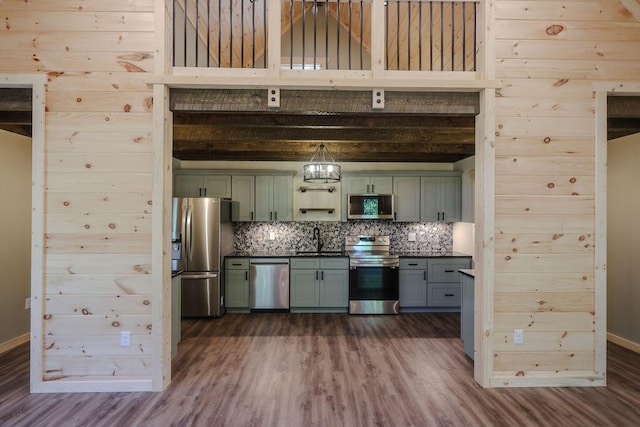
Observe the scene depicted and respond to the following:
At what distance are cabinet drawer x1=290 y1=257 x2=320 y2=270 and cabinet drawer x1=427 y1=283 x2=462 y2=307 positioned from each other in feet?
5.83

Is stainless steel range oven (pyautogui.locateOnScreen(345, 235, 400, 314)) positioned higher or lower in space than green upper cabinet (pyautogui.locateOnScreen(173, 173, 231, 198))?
lower

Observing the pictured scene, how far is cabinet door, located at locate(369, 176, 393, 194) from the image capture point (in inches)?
206

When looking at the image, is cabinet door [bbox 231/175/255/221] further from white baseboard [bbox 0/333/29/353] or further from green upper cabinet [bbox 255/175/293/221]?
white baseboard [bbox 0/333/29/353]

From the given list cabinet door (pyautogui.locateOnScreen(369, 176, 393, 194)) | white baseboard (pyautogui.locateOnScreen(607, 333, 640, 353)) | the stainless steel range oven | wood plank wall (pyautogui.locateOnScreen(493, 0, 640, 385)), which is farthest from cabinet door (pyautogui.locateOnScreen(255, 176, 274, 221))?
white baseboard (pyautogui.locateOnScreen(607, 333, 640, 353))

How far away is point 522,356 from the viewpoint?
2623 millimetres

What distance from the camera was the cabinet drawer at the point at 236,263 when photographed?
4.80 metres

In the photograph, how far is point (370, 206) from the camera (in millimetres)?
5195

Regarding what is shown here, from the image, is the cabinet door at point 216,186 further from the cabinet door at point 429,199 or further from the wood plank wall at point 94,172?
the cabinet door at point 429,199

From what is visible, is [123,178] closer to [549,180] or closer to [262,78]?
[262,78]

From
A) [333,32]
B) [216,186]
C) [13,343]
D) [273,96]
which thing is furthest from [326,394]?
[333,32]

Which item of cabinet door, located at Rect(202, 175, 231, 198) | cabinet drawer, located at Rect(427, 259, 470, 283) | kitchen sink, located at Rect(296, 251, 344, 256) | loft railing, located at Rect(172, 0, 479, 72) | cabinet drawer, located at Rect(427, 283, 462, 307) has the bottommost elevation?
cabinet drawer, located at Rect(427, 283, 462, 307)

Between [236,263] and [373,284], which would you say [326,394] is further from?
[236,263]

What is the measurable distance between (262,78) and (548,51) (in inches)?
92.7

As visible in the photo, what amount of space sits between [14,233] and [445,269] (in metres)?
5.51
